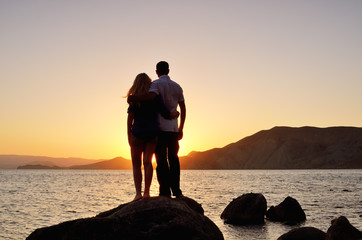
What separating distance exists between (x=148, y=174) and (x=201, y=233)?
5.77 ft

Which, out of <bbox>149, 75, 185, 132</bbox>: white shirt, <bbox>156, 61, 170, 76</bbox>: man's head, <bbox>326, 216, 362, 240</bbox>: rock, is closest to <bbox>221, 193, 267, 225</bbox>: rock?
<bbox>326, 216, 362, 240</bbox>: rock

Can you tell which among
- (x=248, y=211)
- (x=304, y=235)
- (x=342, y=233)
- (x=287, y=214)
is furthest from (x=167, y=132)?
(x=287, y=214)

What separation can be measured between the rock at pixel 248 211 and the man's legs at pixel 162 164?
Result: 17363 millimetres

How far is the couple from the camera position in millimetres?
8414

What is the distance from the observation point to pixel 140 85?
27.6ft

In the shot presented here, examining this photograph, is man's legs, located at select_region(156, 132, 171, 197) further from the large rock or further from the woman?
the large rock

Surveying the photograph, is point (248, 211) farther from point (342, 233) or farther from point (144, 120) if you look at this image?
point (144, 120)

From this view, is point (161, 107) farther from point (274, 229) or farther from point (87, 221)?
point (274, 229)

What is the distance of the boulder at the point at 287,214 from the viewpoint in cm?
2700

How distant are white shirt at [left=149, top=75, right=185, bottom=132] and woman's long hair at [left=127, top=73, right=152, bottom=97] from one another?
0.42 feet

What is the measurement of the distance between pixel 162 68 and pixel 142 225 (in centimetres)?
326

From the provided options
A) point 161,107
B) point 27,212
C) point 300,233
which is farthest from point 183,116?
point 27,212

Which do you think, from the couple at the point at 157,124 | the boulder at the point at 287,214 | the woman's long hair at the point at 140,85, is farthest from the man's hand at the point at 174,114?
the boulder at the point at 287,214

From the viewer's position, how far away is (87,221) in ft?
23.3
